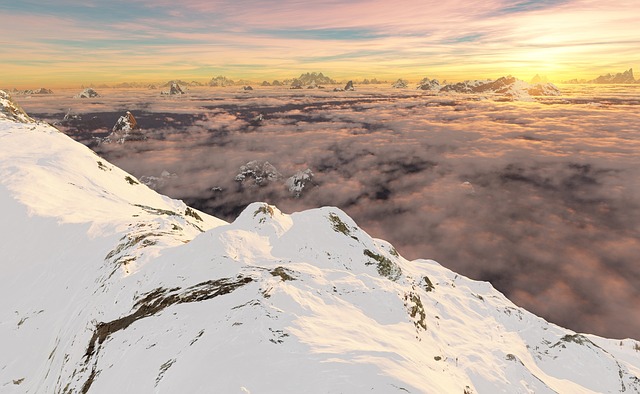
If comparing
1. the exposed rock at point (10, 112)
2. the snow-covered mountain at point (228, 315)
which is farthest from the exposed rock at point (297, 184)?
the snow-covered mountain at point (228, 315)

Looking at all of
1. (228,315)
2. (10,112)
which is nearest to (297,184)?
(10,112)

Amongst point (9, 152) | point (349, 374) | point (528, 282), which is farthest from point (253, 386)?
point (528, 282)

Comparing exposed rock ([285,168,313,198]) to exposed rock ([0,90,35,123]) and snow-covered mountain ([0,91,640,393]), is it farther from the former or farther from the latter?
snow-covered mountain ([0,91,640,393])

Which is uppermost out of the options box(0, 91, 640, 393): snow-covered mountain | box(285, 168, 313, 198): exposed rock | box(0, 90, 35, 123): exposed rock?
box(0, 90, 35, 123): exposed rock

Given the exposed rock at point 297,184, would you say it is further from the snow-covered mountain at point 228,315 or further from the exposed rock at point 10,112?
the snow-covered mountain at point 228,315

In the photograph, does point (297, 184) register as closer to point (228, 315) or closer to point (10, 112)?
point (10, 112)

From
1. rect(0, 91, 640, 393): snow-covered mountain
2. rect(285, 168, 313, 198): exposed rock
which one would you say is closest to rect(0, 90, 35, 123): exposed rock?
rect(0, 91, 640, 393): snow-covered mountain

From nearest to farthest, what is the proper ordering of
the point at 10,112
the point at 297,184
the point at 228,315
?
the point at 228,315 → the point at 10,112 → the point at 297,184

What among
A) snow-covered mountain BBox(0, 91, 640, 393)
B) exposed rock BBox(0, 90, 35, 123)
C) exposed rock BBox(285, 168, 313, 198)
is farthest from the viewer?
exposed rock BBox(285, 168, 313, 198)

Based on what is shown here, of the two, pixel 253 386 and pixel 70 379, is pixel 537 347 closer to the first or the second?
pixel 253 386
